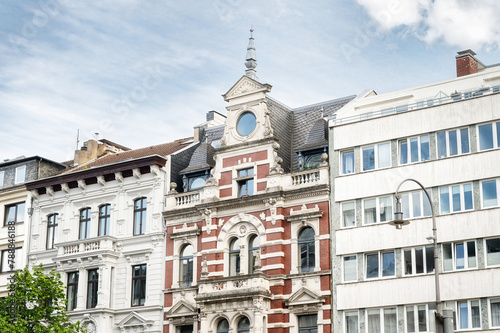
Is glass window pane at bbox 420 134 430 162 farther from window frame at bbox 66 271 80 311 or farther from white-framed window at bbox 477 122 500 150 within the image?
window frame at bbox 66 271 80 311

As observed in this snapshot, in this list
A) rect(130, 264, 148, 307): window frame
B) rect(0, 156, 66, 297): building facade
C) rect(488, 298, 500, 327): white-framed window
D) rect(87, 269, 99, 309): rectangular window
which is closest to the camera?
rect(488, 298, 500, 327): white-framed window

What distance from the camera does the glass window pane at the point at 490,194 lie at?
42.2 m

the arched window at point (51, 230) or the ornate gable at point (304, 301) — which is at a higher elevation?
the arched window at point (51, 230)

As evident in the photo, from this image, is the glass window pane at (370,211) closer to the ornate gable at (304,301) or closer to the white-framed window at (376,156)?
the white-framed window at (376,156)

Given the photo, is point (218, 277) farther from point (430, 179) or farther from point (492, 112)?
point (492, 112)

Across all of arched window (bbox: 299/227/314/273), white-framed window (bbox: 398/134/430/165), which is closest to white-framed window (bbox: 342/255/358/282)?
arched window (bbox: 299/227/314/273)

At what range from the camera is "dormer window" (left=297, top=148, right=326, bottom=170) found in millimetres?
49188

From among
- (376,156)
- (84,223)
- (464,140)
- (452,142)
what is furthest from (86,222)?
(464,140)

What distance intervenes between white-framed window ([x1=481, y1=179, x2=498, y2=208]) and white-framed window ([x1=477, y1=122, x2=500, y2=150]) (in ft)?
5.86

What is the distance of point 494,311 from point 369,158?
1062cm

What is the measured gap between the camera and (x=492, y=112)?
43125 mm

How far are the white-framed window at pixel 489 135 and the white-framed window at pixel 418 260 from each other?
18.8ft

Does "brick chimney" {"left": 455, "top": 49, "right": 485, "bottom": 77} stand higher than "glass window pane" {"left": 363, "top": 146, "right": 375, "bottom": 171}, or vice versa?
"brick chimney" {"left": 455, "top": 49, "right": 485, "bottom": 77}

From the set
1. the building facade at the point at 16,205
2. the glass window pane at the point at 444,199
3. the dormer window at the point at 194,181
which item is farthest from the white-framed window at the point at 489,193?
the building facade at the point at 16,205
